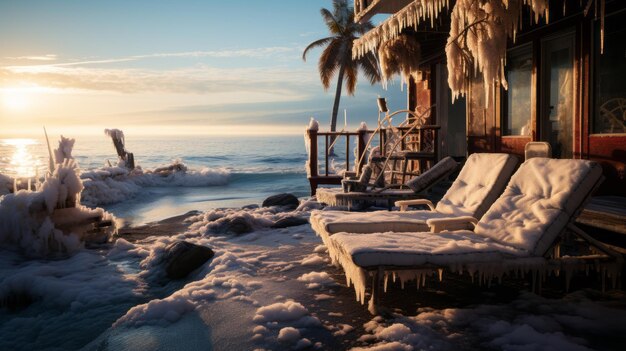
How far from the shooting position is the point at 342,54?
104 ft

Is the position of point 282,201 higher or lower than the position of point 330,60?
lower

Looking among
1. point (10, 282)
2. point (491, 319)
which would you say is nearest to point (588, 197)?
point (491, 319)

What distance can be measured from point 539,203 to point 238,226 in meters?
5.17

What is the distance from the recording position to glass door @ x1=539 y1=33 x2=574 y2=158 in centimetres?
761

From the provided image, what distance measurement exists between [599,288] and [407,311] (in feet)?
6.63

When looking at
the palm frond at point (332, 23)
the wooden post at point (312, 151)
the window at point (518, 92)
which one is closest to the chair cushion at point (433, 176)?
the window at point (518, 92)

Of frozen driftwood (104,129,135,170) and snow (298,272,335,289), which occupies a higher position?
frozen driftwood (104,129,135,170)

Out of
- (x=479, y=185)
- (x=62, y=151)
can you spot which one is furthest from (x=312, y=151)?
(x=479, y=185)

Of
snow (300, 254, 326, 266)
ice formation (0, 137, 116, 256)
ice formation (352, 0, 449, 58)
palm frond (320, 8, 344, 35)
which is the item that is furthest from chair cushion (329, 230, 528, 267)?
palm frond (320, 8, 344, 35)

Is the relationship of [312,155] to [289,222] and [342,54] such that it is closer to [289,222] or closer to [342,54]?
[289,222]

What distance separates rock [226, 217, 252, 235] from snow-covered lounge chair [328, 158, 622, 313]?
372 cm

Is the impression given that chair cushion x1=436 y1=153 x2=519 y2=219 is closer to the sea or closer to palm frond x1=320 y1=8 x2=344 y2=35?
the sea

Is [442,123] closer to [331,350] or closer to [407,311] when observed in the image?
[407,311]

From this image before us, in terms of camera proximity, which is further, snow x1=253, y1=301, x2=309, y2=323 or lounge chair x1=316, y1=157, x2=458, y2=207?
lounge chair x1=316, y1=157, x2=458, y2=207
